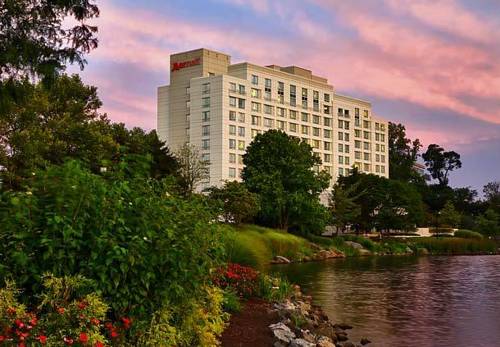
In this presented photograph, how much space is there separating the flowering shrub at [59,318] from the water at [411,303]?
1178 cm

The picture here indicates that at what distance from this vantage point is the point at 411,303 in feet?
92.4

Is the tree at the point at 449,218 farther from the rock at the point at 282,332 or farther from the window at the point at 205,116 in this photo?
the rock at the point at 282,332

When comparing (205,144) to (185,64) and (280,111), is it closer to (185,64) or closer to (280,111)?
(185,64)

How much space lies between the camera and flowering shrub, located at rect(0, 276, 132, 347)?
26.6 feet

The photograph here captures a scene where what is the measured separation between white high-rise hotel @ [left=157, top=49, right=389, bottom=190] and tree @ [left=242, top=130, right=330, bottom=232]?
4092cm

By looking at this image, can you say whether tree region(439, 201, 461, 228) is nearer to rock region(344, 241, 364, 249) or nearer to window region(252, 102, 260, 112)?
window region(252, 102, 260, 112)

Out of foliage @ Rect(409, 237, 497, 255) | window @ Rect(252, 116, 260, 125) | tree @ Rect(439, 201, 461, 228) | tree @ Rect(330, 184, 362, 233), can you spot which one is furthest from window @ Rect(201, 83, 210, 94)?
foliage @ Rect(409, 237, 497, 255)

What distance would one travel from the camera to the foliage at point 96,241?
9.41 metres

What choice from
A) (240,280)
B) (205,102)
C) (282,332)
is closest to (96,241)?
(282,332)

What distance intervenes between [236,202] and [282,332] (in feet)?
156

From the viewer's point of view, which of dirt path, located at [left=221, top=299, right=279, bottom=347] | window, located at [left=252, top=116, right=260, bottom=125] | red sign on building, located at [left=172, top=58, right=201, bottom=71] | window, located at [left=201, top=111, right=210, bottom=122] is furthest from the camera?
red sign on building, located at [left=172, top=58, right=201, bottom=71]

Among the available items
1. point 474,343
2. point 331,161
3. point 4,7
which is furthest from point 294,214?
point 331,161

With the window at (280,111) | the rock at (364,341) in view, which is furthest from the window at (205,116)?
the rock at (364,341)

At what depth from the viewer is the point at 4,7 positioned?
53.9 feet
